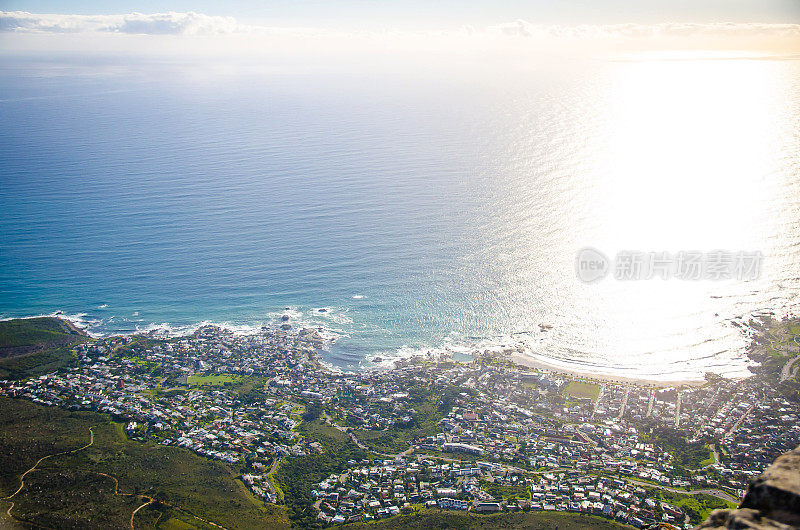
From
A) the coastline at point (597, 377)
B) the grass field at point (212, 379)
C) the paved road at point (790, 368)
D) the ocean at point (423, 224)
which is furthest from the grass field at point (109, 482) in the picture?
the paved road at point (790, 368)

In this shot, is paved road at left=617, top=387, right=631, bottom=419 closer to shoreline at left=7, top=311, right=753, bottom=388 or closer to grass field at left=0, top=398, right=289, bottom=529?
shoreline at left=7, top=311, right=753, bottom=388

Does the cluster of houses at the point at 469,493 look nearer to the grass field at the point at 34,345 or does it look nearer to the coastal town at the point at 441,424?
the coastal town at the point at 441,424

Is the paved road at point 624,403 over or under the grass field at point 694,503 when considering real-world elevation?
over

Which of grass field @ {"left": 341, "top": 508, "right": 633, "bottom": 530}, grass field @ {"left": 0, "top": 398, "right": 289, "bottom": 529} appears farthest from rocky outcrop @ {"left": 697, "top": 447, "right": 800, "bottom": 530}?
grass field @ {"left": 0, "top": 398, "right": 289, "bottom": 529}

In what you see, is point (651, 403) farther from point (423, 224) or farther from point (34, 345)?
point (34, 345)

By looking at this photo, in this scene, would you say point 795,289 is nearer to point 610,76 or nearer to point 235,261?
point 235,261
